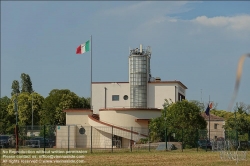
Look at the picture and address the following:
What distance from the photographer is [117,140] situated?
50781 mm

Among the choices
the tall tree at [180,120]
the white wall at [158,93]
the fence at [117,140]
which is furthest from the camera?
the white wall at [158,93]

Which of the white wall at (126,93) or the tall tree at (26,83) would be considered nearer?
the white wall at (126,93)

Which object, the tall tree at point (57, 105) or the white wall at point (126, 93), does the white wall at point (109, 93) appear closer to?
the white wall at point (126, 93)

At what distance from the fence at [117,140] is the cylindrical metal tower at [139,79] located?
22160 mm

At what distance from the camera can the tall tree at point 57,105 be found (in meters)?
88.8

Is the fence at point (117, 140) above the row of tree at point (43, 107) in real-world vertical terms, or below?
below

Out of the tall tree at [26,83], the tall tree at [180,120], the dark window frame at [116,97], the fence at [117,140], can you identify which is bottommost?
the fence at [117,140]

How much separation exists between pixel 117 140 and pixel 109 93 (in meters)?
26.1

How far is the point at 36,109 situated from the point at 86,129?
144 feet

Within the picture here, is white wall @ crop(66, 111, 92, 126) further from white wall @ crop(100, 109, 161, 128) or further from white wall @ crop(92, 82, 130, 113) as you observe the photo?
white wall @ crop(92, 82, 130, 113)

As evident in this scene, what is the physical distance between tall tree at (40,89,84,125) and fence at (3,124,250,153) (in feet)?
116

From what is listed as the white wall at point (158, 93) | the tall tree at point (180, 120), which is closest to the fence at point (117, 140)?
the tall tree at point (180, 120)

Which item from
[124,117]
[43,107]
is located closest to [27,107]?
[43,107]

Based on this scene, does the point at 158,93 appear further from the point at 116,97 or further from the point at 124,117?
the point at 124,117
